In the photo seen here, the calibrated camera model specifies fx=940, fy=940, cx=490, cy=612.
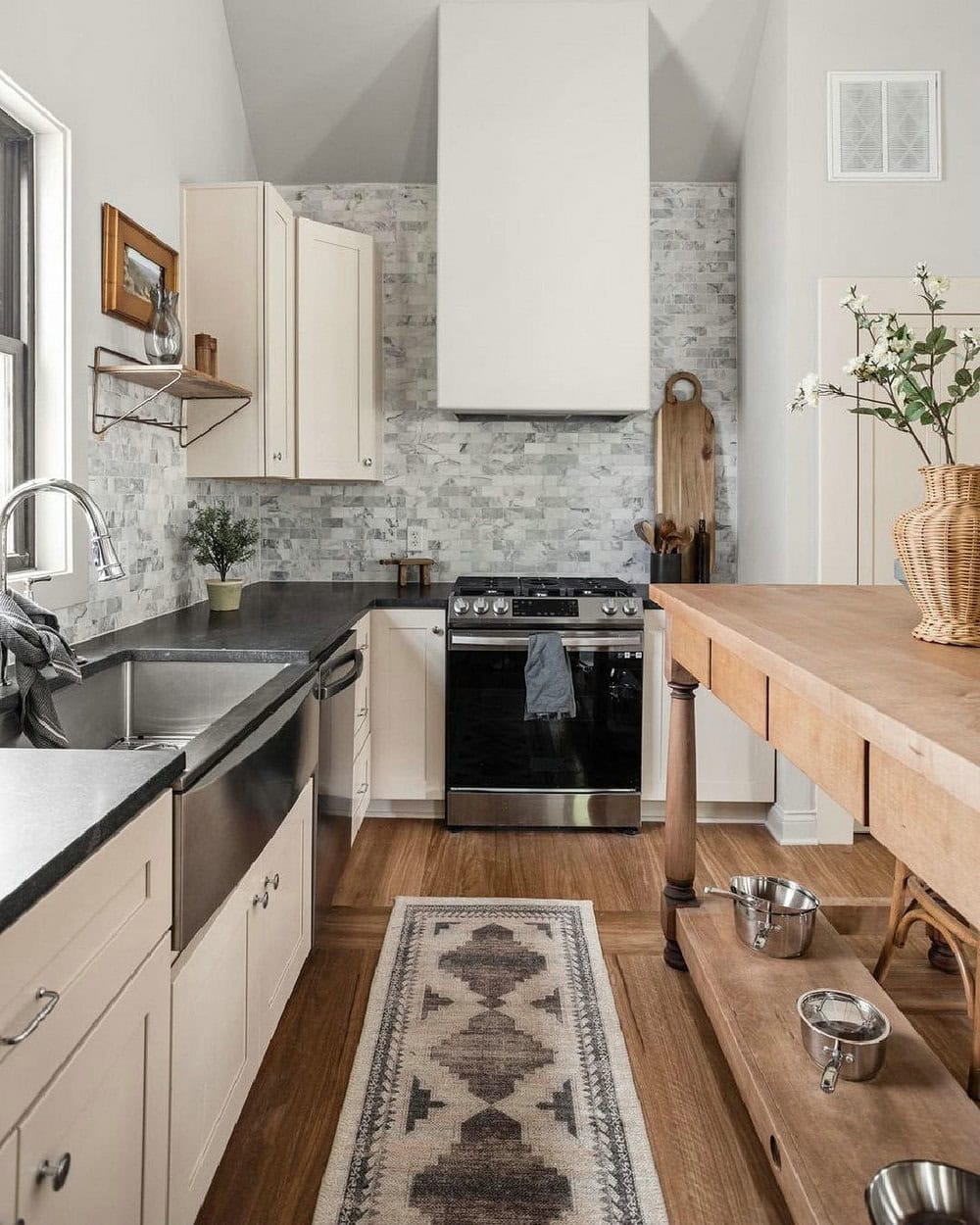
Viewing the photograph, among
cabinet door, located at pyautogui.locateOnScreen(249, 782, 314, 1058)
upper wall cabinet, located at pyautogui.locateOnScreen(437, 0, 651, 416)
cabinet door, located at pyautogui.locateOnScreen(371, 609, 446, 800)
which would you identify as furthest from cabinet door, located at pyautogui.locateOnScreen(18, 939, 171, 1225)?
upper wall cabinet, located at pyautogui.locateOnScreen(437, 0, 651, 416)

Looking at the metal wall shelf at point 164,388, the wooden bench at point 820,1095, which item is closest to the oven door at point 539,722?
the metal wall shelf at point 164,388

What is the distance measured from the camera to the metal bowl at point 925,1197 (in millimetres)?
1312

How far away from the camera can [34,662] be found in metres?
1.64

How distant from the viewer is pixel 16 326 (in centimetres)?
229

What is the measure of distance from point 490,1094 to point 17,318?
2.11 m

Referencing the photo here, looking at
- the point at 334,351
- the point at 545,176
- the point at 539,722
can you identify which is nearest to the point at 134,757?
the point at 539,722

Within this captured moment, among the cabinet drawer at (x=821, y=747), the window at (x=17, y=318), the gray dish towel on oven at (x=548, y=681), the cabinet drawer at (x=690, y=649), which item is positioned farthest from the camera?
the gray dish towel on oven at (x=548, y=681)

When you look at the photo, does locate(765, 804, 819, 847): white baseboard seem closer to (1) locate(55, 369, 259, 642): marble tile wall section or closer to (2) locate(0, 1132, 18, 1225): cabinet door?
(1) locate(55, 369, 259, 642): marble tile wall section

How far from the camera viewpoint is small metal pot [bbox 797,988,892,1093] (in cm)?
172

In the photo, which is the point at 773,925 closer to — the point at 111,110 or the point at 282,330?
the point at 282,330

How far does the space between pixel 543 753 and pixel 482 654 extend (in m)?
0.46

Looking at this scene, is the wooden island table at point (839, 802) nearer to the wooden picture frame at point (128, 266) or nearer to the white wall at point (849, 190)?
the white wall at point (849, 190)

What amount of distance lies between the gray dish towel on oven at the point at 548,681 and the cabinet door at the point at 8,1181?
270 cm

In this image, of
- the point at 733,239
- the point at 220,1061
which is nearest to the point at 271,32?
the point at 733,239
